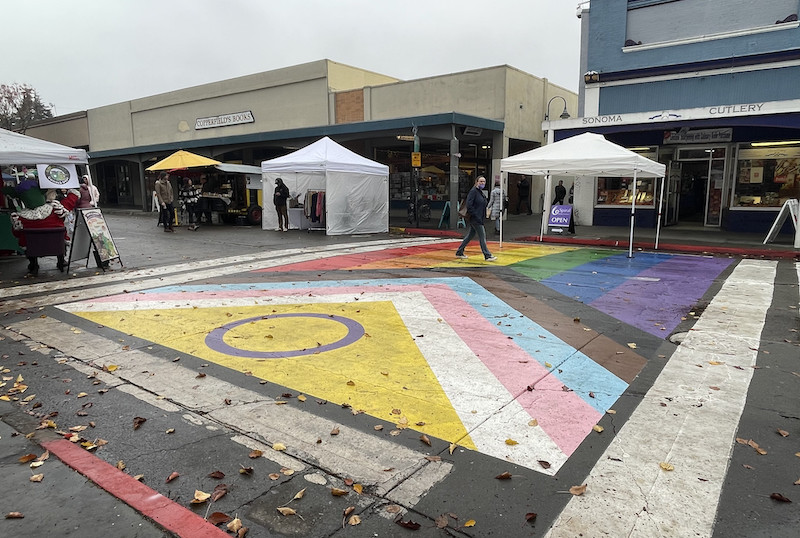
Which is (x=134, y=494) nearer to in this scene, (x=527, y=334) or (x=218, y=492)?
(x=218, y=492)

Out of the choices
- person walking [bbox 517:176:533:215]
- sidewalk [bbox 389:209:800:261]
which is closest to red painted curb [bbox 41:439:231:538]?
sidewalk [bbox 389:209:800:261]

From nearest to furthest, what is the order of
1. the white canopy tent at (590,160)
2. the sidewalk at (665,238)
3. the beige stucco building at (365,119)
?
the white canopy tent at (590,160)
the sidewalk at (665,238)
the beige stucco building at (365,119)

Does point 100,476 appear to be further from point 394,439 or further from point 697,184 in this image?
point 697,184

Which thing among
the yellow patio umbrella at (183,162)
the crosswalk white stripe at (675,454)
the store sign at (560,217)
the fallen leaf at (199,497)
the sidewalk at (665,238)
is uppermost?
the yellow patio umbrella at (183,162)

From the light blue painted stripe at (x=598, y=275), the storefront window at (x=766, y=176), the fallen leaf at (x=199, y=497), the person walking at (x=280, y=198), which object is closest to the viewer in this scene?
the fallen leaf at (x=199, y=497)

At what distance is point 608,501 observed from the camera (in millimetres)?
2949

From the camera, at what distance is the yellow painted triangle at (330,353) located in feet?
13.9

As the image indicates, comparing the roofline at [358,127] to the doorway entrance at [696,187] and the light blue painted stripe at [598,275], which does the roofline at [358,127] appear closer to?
the doorway entrance at [696,187]

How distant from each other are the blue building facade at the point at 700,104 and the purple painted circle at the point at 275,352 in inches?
592

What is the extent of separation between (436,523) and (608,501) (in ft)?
3.36

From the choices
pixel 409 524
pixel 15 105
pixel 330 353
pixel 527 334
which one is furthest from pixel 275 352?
pixel 15 105

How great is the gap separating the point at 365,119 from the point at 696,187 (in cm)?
1653

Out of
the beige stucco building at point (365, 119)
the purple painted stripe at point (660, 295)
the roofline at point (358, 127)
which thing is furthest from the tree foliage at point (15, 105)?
the purple painted stripe at point (660, 295)

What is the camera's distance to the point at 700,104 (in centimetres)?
1806
